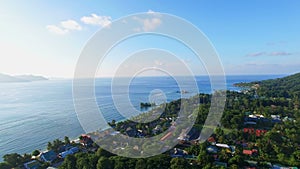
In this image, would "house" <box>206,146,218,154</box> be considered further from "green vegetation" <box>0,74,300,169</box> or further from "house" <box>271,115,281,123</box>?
"house" <box>271,115,281,123</box>

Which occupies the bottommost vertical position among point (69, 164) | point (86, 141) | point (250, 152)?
point (250, 152)

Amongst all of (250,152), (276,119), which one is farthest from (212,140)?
(276,119)

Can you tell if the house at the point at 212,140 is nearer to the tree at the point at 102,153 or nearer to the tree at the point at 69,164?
the tree at the point at 102,153

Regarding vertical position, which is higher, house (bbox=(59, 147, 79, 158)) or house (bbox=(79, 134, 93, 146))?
house (bbox=(79, 134, 93, 146))

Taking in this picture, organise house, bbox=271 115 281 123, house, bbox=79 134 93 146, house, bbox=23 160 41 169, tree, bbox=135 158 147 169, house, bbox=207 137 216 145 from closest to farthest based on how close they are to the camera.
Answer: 1. tree, bbox=135 158 147 169
2. house, bbox=23 160 41 169
3. house, bbox=207 137 216 145
4. house, bbox=79 134 93 146
5. house, bbox=271 115 281 123

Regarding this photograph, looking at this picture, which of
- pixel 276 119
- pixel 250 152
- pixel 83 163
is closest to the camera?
pixel 83 163

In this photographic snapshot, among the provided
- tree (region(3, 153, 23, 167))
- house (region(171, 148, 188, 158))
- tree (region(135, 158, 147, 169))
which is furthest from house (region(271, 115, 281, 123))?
tree (region(3, 153, 23, 167))

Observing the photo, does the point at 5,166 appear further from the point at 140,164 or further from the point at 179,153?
the point at 179,153

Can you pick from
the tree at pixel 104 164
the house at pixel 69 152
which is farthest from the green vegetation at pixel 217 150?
the house at pixel 69 152

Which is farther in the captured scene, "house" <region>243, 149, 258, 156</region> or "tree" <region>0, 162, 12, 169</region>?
"house" <region>243, 149, 258, 156</region>

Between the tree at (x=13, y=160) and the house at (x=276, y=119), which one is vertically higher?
the tree at (x=13, y=160)
